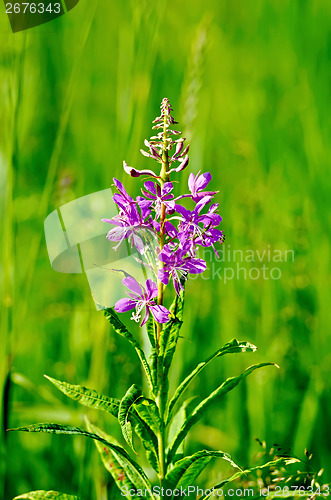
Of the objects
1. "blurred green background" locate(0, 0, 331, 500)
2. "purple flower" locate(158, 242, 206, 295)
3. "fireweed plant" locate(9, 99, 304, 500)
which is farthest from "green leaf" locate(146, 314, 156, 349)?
"blurred green background" locate(0, 0, 331, 500)

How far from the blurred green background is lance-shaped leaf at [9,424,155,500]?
1.98ft

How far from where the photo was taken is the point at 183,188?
298cm

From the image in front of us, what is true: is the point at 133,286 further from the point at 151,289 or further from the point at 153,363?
the point at 153,363

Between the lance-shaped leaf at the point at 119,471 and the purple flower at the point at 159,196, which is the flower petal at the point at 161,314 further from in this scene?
the lance-shaped leaf at the point at 119,471

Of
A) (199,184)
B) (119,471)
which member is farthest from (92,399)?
(199,184)

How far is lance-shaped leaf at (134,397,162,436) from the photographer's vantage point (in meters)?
1.21

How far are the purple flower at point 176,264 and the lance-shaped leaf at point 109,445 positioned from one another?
38 centimetres

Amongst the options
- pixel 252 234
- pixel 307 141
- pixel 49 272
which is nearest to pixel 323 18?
pixel 307 141

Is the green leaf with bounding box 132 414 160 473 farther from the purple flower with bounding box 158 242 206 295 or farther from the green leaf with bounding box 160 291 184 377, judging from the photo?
the purple flower with bounding box 158 242 206 295

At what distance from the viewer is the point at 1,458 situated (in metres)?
1.95

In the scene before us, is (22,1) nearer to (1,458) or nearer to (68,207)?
(68,207)

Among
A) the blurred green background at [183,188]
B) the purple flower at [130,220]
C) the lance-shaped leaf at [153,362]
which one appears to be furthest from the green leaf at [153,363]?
the blurred green background at [183,188]

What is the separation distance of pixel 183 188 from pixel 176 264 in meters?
1.81

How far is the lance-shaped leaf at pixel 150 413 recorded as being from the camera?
121 centimetres
